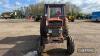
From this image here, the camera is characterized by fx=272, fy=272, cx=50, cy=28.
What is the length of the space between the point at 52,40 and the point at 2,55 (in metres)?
2.67

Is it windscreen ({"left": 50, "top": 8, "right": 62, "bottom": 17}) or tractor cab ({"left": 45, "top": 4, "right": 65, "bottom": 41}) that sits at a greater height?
windscreen ({"left": 50, "top": 8, "right": 62, "bottom": 17})

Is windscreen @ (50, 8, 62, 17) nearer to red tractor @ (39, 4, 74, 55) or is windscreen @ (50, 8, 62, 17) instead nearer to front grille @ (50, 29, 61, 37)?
Result: red tractor @ (39, 4, 74, 55)

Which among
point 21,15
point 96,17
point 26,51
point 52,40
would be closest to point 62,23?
point 52,40

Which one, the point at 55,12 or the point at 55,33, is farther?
the point at 55,12

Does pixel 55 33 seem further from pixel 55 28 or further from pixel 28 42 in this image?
pixel 28 42

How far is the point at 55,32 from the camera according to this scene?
48.2 feet

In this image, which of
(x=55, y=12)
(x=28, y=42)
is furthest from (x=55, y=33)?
(x=28, y=42)

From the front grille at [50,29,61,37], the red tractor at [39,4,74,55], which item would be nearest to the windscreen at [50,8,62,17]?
the red tractor at [39,4,74,55]

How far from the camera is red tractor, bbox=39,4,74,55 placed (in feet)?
46.5

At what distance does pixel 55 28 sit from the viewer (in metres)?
14.9

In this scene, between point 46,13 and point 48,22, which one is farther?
point 46,13

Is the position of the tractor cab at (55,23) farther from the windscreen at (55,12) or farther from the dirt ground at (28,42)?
the dirt ground at (28,42)

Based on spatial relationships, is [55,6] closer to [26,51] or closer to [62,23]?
[62,23]

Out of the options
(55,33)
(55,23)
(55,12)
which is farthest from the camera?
(55,12)
